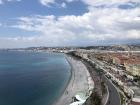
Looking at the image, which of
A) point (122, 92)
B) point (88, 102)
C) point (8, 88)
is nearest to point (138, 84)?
point (122, 92)

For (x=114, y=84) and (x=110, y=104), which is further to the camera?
(x=114, y=84)

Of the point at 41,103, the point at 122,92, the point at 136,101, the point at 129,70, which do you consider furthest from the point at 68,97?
the point at 129,70

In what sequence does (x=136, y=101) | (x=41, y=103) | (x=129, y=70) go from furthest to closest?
(x=129, y=70) < (x=41, y=103) < (x=136, y=101)

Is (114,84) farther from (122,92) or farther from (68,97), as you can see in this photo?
(68,97)

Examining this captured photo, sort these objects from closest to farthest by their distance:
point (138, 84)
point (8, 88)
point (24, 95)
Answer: point (24, 95)
point (138, 84)
point (8, 88)

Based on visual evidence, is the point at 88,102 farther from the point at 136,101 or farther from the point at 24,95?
the point at 24,95

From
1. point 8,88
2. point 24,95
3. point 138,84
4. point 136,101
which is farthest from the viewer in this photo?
point 8,88

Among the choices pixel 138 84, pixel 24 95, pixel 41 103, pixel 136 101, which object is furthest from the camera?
pixel 138 84

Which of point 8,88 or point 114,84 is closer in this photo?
point 114,84
